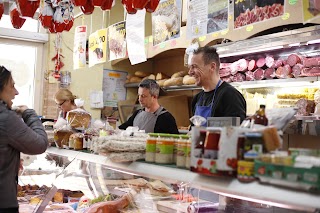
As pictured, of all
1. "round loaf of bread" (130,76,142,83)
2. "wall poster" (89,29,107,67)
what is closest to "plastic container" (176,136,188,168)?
"wall poster" (89,29,107,67)

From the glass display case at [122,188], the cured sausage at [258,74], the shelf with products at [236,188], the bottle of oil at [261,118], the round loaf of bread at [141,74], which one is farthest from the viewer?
the round loaf of bread at [141,74]

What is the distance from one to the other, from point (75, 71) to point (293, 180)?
7465mm

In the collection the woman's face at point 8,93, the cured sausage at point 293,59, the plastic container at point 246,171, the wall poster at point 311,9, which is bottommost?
the plastic container at point 246,171

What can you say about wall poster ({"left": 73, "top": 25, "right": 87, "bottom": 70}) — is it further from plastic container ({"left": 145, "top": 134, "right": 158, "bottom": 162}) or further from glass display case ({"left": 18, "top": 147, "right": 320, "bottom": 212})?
plastic container ({"left": 145, "top": 134, "right": 158, "bottom": 162})

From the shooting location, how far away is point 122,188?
320 cm

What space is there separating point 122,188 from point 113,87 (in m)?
4.42

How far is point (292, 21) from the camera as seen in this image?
3857mm

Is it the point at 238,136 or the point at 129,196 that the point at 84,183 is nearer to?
the point at 129,196

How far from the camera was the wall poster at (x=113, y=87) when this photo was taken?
24.3ft

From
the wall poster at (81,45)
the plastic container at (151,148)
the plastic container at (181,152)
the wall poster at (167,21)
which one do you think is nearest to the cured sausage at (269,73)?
the wall poster at (167,21)

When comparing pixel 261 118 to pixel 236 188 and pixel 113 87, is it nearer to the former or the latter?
pixel 236 188

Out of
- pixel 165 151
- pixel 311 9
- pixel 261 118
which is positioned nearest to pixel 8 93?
pixel 165 151

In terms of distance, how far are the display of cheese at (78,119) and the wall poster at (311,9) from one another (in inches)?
79.4

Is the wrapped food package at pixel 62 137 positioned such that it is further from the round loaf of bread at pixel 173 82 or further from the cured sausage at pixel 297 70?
the round loaf of bread at pixel 173 82
